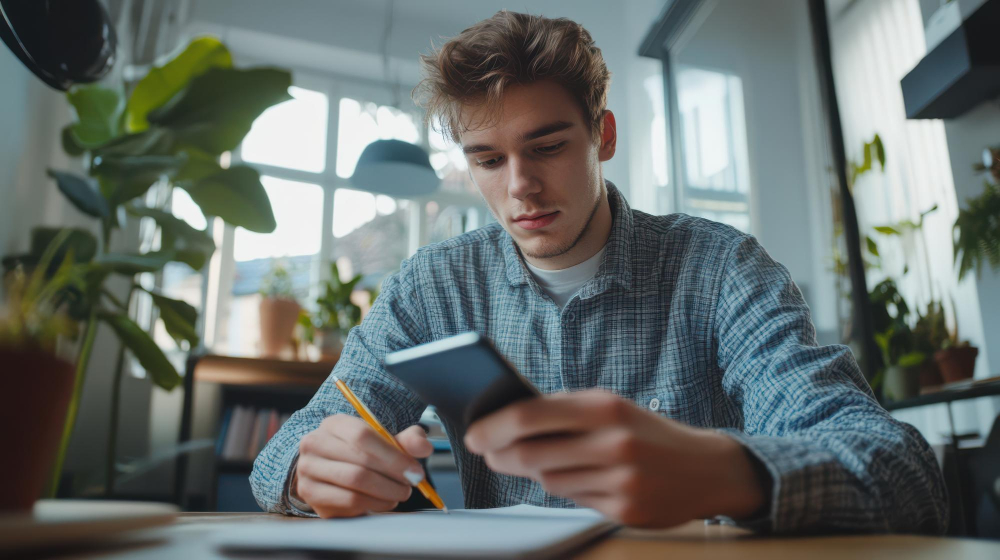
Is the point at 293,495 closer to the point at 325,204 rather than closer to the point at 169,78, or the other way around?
the point at 169,78

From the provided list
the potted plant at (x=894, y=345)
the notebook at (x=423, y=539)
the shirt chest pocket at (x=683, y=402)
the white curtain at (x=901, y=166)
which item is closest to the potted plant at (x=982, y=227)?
the white curtain at (x=901, y=166)

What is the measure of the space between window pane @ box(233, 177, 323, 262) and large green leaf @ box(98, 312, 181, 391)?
82.2 inches

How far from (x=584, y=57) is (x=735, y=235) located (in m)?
0.44

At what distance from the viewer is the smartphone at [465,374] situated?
0.41 metres

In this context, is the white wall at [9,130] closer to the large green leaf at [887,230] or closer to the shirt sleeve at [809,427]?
the shirt sleeve at [809,427]

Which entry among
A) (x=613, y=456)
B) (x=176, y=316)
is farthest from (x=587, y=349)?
(x=176, y=316)

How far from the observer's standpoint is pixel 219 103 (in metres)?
2.09

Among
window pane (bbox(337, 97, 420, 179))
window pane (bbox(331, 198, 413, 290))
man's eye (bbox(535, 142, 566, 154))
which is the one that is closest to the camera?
man's eye (bbox(535, 142, 566, 154))

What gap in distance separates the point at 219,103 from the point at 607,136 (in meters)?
1.37

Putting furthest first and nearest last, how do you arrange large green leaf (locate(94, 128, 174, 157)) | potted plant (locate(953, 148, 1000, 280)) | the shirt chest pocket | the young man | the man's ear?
large green leaf (locate(94, 128, 174, 157)) → potted plant (locate(953, 148, 1000, 280)) → the man's ear → the shirt chest pocket → the young man

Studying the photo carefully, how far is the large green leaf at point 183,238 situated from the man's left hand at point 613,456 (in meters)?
1.95

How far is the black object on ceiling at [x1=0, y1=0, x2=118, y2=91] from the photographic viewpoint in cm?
114

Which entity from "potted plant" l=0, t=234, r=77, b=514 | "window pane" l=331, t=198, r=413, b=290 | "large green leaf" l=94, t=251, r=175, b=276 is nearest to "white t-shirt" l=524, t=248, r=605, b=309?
"potted plant" l=0, t=234, r=77, b=514

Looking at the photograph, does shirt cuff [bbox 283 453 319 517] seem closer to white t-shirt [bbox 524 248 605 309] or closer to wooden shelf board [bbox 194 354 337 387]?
white t-shirt [bbox 524 248 605 309]
